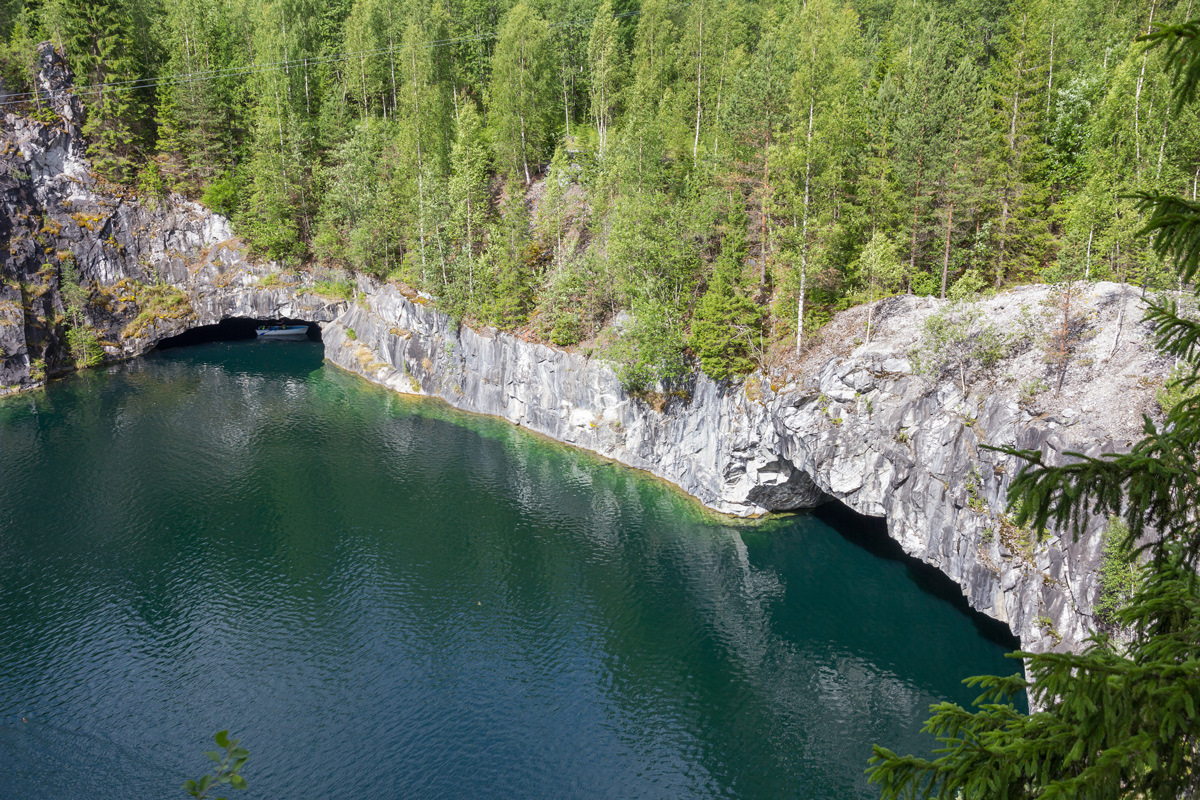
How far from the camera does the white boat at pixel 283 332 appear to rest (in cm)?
8369

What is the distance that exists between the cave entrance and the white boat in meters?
0.78

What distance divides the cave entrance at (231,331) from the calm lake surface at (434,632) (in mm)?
30029

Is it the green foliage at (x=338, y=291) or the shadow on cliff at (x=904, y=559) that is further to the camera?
the green foliage at (x=338, y=291)

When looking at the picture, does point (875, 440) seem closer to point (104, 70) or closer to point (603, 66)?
point (603, 66)

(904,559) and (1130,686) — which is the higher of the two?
(1130,686)

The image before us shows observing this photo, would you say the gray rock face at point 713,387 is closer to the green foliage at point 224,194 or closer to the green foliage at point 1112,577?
the green foliage at point 1112,577

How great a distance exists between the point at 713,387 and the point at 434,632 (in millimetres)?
22717

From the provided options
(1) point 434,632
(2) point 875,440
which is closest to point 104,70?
(1) point 434,632

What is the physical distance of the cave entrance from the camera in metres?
80.5

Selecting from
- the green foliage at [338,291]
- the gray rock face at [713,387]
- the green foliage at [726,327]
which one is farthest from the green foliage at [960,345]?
the green foliage at [338,291]

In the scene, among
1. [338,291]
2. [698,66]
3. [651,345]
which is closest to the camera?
[651,345]

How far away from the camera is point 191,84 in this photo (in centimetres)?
7412

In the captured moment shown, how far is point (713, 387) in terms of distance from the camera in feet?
147

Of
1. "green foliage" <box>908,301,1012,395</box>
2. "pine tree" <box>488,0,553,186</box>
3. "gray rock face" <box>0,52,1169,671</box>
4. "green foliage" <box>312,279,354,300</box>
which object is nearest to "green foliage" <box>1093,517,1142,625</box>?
"gray rock face" <box>0,52,1169,671</box>
